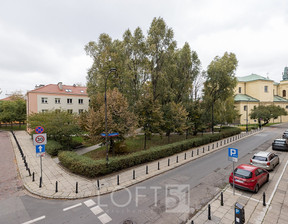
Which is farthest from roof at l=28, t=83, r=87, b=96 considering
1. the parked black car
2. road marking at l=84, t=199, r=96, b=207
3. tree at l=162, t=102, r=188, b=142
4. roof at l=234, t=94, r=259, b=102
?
roof at l=234, t=94, r=259, b=102

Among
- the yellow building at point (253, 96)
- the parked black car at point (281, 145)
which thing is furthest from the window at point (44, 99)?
the yellow building at point (253, 96)

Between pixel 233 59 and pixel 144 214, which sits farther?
pixel 233 59

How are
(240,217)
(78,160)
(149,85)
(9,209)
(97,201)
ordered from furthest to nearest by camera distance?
(149,85), (78,160), (97,201), (9,209), (240,217)

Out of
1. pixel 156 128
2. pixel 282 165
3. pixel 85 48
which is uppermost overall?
pixel 85 48

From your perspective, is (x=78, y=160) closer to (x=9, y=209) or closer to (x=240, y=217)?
(x=9, y=209)

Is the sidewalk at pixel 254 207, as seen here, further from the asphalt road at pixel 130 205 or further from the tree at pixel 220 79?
the tree at pixel 220 79

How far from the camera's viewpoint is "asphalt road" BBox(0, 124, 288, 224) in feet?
22.0

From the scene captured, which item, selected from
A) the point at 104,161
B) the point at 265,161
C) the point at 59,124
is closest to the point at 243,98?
the point at 265,161

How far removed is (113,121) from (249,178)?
11.2 m

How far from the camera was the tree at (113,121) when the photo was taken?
14.0 m

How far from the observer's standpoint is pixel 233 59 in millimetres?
26766

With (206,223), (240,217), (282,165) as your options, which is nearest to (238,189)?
(206,223)

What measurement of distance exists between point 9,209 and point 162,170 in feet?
31.9

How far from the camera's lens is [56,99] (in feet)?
113
